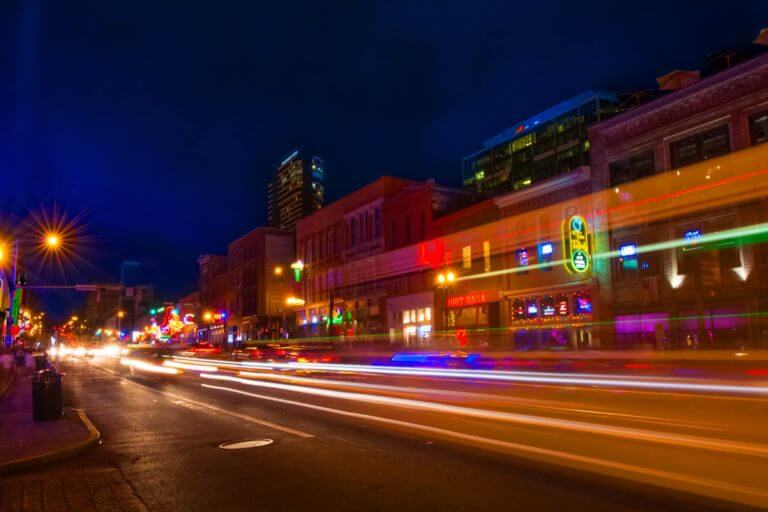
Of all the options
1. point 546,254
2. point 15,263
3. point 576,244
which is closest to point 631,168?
point 576,244

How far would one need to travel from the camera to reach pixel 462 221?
125 feet

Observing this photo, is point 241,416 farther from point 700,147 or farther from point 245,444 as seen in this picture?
point 700,147

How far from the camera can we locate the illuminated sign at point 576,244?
2939 cm

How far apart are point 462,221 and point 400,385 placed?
19510 millimetres

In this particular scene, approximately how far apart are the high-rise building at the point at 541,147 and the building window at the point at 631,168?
5762cm

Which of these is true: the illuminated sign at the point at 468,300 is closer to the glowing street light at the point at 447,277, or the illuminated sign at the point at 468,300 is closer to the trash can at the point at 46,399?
the glowing street light at the point at 447,277

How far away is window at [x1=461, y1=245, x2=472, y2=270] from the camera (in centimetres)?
3747

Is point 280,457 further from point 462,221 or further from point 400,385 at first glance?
point 462,221

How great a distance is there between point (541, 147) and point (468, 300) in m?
75.4

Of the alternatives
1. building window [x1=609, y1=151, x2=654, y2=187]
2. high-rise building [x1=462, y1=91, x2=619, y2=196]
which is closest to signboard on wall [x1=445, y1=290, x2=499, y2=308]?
building window [x1=609, y1=151, x2=654, y2=187]

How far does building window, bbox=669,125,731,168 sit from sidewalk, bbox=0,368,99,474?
84.1ft

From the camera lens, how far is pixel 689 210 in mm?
26906

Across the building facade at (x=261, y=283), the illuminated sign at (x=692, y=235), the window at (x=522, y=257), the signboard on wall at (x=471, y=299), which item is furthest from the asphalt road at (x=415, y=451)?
the building facade at (x=261, y=283)

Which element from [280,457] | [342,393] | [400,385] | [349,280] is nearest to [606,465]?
[280,457]
